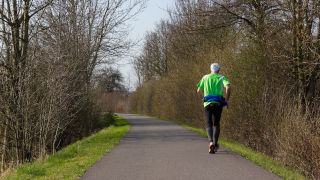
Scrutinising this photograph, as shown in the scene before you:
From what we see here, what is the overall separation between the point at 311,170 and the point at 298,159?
435 mm

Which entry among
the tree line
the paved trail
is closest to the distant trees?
the paved trail

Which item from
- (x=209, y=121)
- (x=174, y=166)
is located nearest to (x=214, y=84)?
(x=209, y=121)

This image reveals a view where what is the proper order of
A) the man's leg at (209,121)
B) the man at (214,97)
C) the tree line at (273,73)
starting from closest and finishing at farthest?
1. the man at (214,97)
2. the man's leg at (209,121)
3. the tree line at (273,73)

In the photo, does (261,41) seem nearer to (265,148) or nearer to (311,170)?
(265,148)

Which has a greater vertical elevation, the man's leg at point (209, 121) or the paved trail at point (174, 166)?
the man's leg at point (209, 121)

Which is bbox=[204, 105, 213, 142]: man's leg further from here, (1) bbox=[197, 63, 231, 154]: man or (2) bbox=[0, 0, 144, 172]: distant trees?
(2) bbox=[0, 0, 144, 172]: distant trees

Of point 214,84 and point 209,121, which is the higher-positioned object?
point 214,84

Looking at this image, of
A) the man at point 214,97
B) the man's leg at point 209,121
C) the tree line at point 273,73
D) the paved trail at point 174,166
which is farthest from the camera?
the tree line at point 273,73

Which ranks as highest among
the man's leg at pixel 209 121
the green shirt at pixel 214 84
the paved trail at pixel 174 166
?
the green shirt at pixel 214 84

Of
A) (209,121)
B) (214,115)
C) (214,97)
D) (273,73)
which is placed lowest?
(209,121)

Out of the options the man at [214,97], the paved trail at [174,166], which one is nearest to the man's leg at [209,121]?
the man at [214,97]

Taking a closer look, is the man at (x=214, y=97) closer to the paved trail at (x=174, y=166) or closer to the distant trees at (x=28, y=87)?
the paved trail at (x=174, y=166)

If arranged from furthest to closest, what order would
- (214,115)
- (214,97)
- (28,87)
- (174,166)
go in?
1. (28,87)
2. (214,115)
3. (214,97)
4. (174,166)

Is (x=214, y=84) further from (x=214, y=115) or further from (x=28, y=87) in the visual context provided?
(x=28, y=87)
